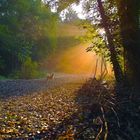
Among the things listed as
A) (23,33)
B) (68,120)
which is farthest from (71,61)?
(68,120)

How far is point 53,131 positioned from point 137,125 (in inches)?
110

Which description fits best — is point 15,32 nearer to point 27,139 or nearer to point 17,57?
point 17,57

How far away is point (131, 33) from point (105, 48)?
4.68 meters

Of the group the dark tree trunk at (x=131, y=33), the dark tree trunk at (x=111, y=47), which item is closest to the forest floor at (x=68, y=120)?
the dark tree trunk at (x=131, y=33)

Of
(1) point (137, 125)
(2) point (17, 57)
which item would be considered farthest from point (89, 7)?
(2) point (17, 57)

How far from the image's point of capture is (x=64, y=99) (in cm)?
1653

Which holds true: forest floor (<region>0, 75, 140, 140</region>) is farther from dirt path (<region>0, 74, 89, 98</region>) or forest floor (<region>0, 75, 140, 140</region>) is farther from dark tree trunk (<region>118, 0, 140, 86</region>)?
dark tree trunk (<region>118, 0, 140, 86</region>)

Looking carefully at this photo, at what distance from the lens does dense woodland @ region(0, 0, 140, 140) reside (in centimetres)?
1225

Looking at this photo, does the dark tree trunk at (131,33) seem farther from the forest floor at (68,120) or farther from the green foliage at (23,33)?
the green foliage at (23,33)

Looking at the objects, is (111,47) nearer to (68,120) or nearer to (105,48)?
(105,48)

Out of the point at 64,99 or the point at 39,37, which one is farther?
the point at 39,37

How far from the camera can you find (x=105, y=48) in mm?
23688

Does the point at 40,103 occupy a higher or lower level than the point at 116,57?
lower

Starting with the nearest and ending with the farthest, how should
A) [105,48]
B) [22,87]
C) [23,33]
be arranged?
1. [22,87]
2. [105,48]
3. [23,33]
